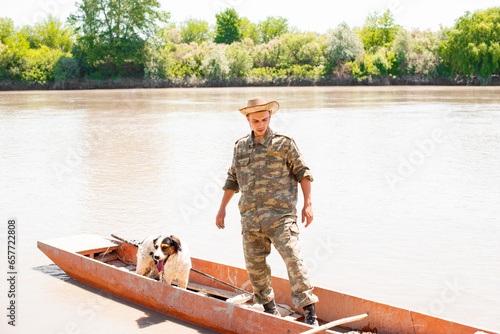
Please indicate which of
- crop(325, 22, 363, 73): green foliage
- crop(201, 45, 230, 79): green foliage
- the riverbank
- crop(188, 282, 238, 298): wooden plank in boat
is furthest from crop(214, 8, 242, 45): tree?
crop(188, 282, 238, 298): wooden plank in boat

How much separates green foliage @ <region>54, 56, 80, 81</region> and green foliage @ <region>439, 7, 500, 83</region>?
130 ft

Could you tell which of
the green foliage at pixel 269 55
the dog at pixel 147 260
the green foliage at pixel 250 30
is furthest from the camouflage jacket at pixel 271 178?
the green foliage at pixel 250 30

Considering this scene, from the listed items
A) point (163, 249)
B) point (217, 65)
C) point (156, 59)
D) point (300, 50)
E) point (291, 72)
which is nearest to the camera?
point (163, 249)

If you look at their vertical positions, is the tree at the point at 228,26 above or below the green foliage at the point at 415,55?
above

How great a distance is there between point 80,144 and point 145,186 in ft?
23.0

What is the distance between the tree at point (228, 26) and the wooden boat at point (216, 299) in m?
91.1

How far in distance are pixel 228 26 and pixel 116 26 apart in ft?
97.4

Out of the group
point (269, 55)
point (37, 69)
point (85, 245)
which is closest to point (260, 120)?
point (85, 245)

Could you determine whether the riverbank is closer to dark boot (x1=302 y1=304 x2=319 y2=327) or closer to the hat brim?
the hat brim

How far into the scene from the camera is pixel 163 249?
17.4ft

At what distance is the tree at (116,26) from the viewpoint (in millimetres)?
66750

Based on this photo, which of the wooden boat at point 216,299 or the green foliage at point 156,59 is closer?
the wooden boat at point 216,299

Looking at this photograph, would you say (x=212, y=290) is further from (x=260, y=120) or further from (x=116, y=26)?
(x=116, y=26)

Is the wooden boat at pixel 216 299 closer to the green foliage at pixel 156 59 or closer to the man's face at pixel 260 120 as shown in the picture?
the man's face at pixel 260 120
